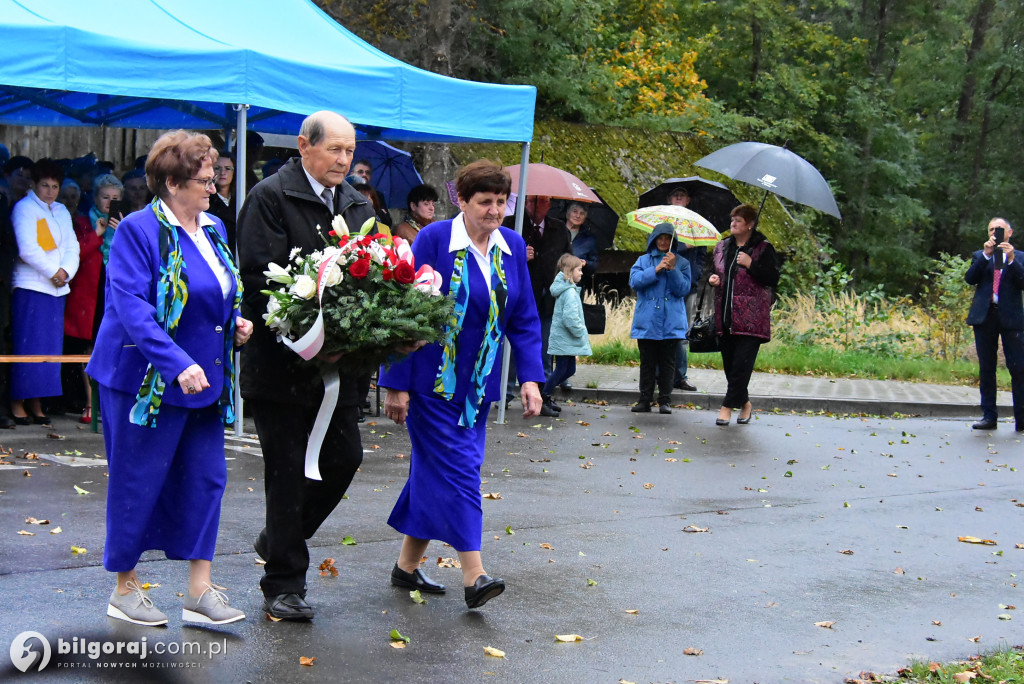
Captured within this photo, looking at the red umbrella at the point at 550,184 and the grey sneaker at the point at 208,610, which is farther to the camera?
the red umbrella at the point at 550,184

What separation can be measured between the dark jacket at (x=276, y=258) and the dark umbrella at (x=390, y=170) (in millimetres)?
10315

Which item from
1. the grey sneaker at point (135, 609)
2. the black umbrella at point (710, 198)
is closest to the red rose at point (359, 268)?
the grey sneaker at point (135, 609)

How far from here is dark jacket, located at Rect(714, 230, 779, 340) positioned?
40.4 feet

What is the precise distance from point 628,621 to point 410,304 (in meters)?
1.74

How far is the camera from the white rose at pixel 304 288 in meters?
4.84

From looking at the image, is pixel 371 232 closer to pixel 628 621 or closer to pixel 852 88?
pixel 628 621

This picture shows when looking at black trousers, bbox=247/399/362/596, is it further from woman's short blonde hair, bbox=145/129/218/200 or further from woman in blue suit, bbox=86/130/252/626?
woman's short blonde hair, bbox=145/129/218/200

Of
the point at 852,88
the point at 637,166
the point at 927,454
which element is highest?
the point at 852,88

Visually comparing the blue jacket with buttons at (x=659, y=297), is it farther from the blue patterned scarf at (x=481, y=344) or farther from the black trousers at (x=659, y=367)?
the blue patterned scarf at (x=481, y=344)

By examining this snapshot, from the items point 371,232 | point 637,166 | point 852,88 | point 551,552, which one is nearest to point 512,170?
point 551,552

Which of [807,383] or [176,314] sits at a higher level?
[176,314]

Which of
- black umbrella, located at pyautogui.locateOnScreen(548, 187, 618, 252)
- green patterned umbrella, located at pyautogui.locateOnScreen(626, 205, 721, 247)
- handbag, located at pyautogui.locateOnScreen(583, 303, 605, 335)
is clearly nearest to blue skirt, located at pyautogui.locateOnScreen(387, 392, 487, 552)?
handbag, located at pyautogui.locateOnScreen(583, 303, 605, 335)

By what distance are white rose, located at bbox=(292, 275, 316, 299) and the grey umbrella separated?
8108 millimetres

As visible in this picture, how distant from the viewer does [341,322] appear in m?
4.88
